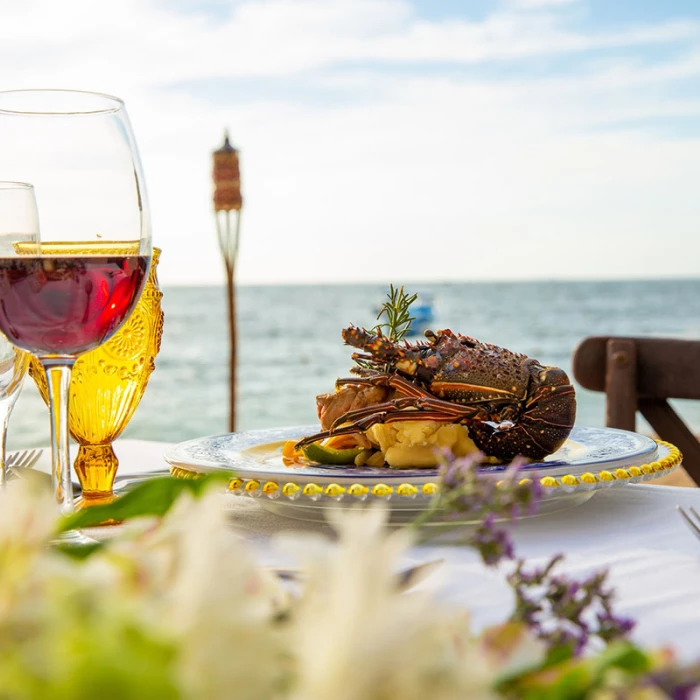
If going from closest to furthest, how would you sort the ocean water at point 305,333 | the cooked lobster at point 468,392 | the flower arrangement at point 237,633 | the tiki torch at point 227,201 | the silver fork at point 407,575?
the flower arrangement at point 237,633 → the silver fork at point 407,575 → the cooked lobster at point 468,392 → the tiki torch at point 227,201 → the ocean water at point 305,333

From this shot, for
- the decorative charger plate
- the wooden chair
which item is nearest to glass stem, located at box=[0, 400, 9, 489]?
the decorative charger plate

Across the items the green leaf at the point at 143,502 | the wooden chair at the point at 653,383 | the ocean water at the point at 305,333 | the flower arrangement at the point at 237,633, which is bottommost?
the ocean water at the point at 305,333

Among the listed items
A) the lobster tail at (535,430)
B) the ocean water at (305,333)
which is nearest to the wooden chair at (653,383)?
the lobster tail at (535,430)

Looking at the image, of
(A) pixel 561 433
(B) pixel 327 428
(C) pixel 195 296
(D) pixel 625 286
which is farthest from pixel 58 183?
(D) pixel 625 286

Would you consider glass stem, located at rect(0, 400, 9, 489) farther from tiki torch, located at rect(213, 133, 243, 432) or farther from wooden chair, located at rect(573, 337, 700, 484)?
tiki torch, located at rect(213, 133, 243, 432)

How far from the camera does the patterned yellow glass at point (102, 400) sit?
1315 millimetres

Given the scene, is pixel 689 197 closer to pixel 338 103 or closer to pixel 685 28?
pixel 685 28

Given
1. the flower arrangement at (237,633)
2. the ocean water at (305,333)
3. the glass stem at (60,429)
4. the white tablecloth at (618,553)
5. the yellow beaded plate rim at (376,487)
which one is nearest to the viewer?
the flower arrangement at (237,633)

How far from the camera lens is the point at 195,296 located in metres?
41.4

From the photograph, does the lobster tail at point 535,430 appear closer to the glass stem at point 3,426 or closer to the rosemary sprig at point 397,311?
the rosemary sprig at point 397,311

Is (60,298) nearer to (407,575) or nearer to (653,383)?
(407,575)

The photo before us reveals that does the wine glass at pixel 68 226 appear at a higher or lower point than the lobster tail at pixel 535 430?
higher

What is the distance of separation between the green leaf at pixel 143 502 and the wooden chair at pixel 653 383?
2411 mm

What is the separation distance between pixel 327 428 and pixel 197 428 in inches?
735
